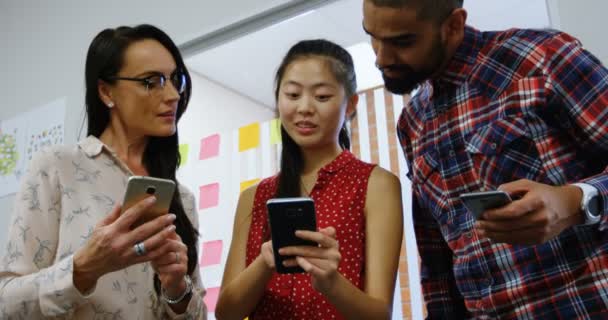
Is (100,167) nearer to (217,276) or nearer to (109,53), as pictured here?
(109,53)

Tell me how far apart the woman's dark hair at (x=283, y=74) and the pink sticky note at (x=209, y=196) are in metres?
0.84

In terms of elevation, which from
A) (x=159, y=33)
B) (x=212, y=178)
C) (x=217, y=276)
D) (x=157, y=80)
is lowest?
(x=217, y=276)

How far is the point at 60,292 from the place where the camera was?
3.30 ft

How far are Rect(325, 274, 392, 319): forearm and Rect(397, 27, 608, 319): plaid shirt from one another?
169mm

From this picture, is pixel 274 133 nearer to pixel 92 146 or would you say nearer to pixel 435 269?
pixel 92 146

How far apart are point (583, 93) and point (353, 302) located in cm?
54

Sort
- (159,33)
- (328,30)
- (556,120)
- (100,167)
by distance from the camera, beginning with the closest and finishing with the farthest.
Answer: (556,120) < (100,167) < (159,33) < (328,30)

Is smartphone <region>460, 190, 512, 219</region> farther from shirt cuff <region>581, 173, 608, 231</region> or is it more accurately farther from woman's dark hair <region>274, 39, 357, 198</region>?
woman's dark hair <region>274, 39, 357, 198</region>

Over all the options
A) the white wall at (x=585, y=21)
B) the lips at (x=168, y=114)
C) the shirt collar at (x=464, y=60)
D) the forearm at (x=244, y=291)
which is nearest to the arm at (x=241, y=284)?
the forearm at (x=244, y=291)

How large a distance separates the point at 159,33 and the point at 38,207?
0.53 meters

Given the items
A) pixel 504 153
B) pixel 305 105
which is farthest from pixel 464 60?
pixel 305 105

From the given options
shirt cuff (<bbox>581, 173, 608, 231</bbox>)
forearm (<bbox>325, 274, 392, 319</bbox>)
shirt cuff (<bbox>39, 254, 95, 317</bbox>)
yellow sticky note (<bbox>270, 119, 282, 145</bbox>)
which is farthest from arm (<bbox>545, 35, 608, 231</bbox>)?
yellow sticky note (<bbox>270, 119, 282, 145</bbox>)

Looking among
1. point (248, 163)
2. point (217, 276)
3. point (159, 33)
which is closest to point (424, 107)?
point (159, 33)

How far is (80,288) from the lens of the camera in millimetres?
1025
